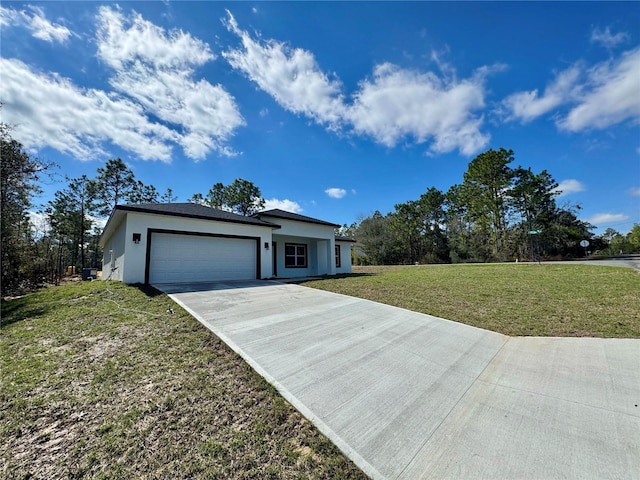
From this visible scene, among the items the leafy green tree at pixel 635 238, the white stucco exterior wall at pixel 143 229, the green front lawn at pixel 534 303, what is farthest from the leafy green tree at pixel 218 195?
the leafy green tree at pixel 635 238

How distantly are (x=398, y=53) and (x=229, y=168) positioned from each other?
10500 millimetres

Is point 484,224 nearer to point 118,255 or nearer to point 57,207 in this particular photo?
point 118,255

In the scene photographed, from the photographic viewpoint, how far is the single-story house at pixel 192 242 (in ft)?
29.3

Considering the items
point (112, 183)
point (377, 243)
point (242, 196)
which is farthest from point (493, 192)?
point (112, 183)

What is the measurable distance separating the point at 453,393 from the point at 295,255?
1331 cm

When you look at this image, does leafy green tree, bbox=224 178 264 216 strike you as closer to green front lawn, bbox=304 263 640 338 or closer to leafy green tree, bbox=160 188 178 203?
leafy green tree, bbox=160 188 178 203

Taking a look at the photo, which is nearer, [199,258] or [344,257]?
[199,258]

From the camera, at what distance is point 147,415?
2.28m

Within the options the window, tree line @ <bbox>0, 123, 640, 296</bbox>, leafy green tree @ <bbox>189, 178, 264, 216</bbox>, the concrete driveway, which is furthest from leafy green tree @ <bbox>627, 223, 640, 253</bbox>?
leafy green tree @ <bbox>189, 178, 264, 216</bbox>

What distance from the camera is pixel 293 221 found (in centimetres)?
1416

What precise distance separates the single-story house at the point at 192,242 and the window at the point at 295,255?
26.3 inches

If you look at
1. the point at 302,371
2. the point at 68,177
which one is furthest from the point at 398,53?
the point at 68,177

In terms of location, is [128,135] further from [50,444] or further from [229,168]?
[50,444]

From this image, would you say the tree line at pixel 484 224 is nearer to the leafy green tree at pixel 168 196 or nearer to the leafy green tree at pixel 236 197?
the leafy green tree at pixel 236 197
